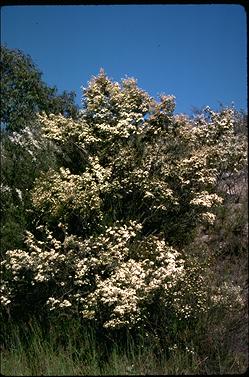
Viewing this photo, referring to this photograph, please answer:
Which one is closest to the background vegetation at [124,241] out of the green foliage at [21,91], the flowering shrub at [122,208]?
the flowering shrub at [122,208]

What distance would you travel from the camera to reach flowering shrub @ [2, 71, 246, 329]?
632cm

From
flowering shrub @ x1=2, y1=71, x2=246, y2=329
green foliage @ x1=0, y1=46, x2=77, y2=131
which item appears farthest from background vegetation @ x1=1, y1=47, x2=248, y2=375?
green foliage @ x1=0, y1=46, x2=77, y2=131

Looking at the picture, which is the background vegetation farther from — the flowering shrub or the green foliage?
the green foliage

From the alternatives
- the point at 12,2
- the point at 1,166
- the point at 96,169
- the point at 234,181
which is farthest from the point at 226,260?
the point at 12,2

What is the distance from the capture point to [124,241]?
6.53 meters

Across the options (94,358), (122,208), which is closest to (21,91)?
(122,208)

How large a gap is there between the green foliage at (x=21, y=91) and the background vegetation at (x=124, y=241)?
6868 millimetres

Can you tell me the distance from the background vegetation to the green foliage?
22.5 feet

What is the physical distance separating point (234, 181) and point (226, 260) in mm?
1564

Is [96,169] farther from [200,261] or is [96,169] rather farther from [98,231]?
[200,261]

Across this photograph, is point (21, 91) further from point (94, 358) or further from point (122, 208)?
point (94, 358)

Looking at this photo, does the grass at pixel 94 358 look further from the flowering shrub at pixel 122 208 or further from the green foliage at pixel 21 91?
the green foliage at pixel 21 91

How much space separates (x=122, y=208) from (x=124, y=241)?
1.14 meters

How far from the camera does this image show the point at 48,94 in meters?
16.8
